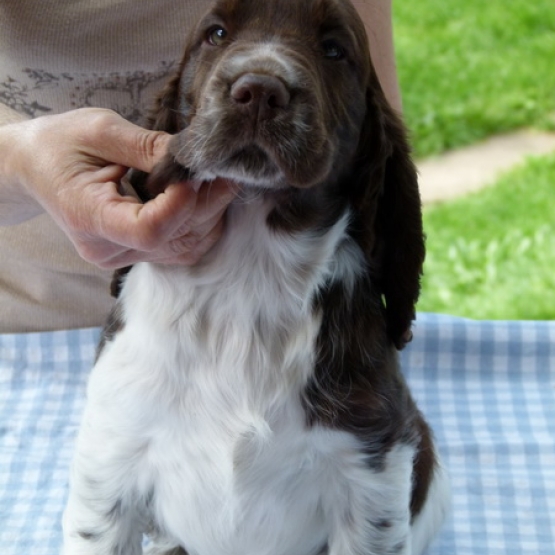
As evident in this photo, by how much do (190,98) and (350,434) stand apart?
3.12 ft

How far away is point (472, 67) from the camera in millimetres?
8711

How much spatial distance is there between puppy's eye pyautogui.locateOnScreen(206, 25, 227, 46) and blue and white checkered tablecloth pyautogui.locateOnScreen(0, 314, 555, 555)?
1684mm

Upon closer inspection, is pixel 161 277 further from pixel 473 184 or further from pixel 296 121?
pixel 473 184

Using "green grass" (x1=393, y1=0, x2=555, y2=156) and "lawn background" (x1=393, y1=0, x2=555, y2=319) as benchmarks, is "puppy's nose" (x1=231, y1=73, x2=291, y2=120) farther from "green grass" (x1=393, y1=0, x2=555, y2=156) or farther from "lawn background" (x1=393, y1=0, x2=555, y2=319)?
"green grass" (x1=393, y1=0, x2=555, y2=156)

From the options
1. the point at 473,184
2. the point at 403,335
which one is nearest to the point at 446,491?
the point at 403,335

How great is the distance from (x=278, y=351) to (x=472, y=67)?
6.50 metres

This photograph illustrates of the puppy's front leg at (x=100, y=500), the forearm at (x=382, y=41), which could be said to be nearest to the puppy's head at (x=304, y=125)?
the puppy's front leg at (x=100, y=500)

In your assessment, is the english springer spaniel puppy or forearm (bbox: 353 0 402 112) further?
forearm (bbox: 353 0 402 112)

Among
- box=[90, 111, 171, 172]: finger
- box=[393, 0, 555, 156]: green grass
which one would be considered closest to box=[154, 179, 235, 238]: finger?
box=[90, 111, 171, 172]: finger

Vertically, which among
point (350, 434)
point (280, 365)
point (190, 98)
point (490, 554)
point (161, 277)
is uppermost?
point (190, 98)

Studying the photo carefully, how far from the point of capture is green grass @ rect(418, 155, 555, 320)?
6.16 metres

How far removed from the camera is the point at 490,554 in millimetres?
3369

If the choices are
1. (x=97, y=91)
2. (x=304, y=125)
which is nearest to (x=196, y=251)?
(x=304, y=125)

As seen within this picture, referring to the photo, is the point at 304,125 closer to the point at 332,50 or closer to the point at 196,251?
the point at 332,50
